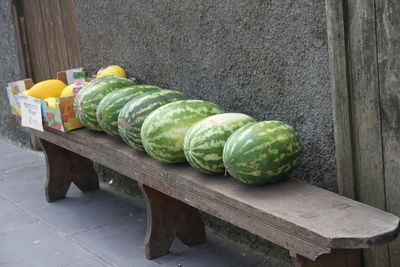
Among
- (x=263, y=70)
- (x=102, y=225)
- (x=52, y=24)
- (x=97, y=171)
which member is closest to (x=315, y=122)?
(x=263, y=70)

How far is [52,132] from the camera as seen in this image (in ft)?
17.3

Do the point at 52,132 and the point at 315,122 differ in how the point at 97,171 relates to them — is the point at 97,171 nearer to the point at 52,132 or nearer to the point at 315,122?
the point at 52,132

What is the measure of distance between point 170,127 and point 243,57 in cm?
72

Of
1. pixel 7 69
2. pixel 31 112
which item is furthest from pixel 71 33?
pixel 7 69

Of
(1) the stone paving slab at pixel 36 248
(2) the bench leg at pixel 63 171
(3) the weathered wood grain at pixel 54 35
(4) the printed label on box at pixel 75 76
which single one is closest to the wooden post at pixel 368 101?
(1) the stone paving slab at pixel 36 248

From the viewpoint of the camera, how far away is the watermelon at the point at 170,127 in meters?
3.87

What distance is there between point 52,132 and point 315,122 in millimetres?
2432

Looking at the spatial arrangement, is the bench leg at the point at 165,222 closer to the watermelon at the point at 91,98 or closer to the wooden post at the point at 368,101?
the watermelon at the point at 91,98

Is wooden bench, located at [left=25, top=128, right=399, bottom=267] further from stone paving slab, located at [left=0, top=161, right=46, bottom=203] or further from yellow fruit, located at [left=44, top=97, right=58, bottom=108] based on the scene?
stone paving slab, located at [left=0, top=161, right=46, bottom=203]

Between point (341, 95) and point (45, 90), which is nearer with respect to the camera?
point (341, 95)

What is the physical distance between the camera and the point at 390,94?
3.20 metres

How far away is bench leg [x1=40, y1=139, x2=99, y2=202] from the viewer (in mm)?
5691

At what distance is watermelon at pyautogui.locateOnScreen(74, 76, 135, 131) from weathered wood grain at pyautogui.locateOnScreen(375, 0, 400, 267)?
222 centimetres

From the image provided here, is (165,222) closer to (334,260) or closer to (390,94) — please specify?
(334,260)
